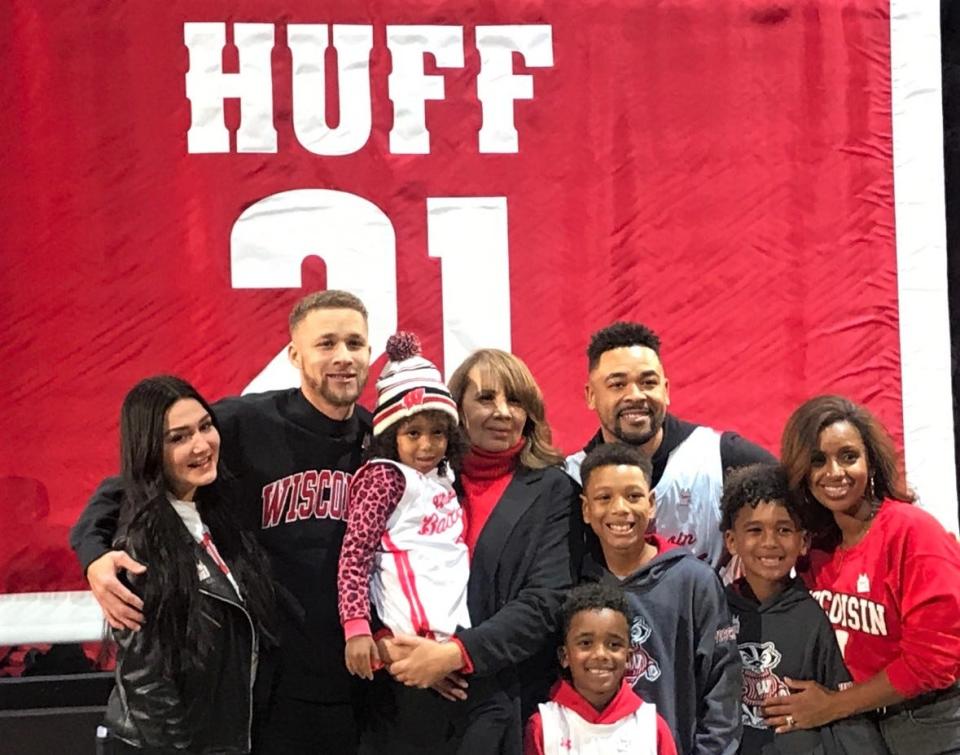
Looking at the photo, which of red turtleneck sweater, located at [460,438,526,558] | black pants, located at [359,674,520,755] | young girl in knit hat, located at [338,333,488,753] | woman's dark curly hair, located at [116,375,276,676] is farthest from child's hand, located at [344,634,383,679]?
red turtleneck sweater, located at [460,438,526,558]

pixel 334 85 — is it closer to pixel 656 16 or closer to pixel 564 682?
pixel 656 16

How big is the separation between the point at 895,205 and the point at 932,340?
45cm

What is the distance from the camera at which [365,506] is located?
2105mm

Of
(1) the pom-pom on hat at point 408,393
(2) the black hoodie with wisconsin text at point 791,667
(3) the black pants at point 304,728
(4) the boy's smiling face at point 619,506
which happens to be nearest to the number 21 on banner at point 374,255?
(1) the pom-pom on hat at point 408,393

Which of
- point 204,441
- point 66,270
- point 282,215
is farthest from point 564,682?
point 66,270

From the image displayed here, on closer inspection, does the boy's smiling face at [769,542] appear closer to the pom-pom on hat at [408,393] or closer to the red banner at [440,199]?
the pom-pom on hat at [408,393]

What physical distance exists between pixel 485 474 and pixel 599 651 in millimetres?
439

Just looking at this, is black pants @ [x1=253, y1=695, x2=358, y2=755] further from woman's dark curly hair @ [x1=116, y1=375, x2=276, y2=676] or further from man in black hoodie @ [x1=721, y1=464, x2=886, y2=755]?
man in black hoodie @ [x1=721, y1=464, x2=886, y2=755]

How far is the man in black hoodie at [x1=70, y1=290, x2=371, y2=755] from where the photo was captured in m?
2.21

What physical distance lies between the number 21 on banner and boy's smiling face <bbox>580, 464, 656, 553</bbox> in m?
1.05

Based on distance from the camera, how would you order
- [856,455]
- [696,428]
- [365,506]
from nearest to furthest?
[365,506], [856,455], [696,428]

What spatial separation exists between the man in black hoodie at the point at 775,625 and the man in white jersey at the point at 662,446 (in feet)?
0.35

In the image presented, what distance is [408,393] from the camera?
7.09ft

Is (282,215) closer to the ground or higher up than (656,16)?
closer to the ground
